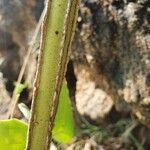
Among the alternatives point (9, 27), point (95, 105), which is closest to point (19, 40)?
point (9, 27)

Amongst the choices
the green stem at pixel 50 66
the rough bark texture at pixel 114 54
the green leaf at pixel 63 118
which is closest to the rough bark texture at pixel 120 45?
the rough bark texture at pixel 114 54

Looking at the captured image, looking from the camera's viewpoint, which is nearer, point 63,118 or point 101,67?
point 63,118

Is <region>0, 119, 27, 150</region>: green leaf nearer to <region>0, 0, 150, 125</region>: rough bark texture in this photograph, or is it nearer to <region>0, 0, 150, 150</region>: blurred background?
<region>0, 0, 150, 150</region>: blurred background

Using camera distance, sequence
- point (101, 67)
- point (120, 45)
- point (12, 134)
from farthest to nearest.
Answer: point (101, 67) < point (120, 45) < point (12, 134)

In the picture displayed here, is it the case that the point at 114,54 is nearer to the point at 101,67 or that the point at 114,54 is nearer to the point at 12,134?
the point at 101,67

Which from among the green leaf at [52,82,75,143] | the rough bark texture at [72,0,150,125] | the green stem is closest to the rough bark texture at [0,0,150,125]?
the rough bark texture at [72,0,150,125]

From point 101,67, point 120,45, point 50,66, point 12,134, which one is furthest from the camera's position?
point 101,67

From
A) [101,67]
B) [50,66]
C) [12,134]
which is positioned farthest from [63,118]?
[101,67]

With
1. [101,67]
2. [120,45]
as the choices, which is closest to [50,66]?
[120,45]
